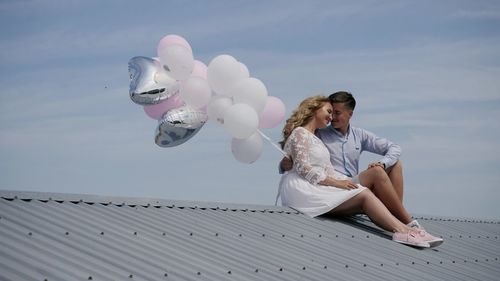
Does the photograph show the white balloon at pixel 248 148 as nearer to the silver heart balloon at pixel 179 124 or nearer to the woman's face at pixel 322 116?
the silver heart balloon at pixel 179 124

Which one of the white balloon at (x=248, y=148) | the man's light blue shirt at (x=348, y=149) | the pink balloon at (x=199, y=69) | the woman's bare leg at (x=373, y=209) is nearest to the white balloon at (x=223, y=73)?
the pink balloon at (x=199, y=69)

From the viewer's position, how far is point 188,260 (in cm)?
643

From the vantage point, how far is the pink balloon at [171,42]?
8.94 m

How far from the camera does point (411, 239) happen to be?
9141 millimetres

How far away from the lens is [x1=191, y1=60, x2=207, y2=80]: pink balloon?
893 cm

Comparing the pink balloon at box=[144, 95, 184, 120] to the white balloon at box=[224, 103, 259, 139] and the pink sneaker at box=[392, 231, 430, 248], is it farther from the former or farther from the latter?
the pink sneaker at box=[392, 231, 430, 248]

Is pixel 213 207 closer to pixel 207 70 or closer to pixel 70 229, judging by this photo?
pixel 207 70

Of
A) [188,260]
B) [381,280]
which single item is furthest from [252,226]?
[188,260]

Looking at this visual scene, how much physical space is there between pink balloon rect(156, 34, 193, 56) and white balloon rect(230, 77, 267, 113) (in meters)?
0.60

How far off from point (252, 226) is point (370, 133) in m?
2.27

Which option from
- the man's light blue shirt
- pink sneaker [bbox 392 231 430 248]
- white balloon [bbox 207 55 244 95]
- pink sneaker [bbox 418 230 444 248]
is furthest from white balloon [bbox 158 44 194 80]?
pink sneaker [bbox 418 230 444 248]

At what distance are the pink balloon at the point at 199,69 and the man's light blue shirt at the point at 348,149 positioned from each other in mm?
1426

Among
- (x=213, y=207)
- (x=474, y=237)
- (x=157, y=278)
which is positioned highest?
(x=474, y=237)

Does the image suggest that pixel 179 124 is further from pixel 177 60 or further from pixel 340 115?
pixel 340 115
